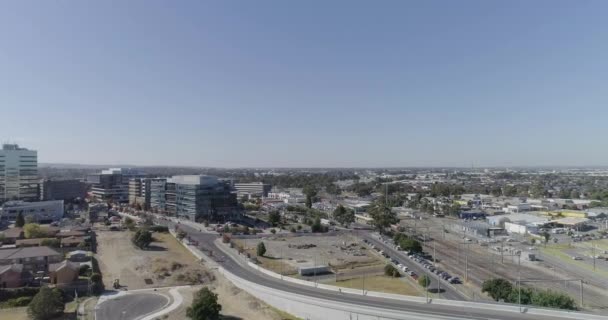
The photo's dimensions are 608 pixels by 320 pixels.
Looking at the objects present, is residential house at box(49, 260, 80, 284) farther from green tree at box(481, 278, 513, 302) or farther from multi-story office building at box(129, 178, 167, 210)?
multi-story office building at box(129, 178, 167, 210)

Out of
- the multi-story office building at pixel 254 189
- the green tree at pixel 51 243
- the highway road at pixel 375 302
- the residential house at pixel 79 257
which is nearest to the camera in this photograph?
the highway road at pixel 375 302

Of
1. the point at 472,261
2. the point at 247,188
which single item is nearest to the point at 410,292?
the point at 472,261

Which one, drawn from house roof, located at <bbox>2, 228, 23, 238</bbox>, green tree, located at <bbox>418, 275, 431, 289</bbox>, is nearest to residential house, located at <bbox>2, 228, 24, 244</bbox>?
house roof, located at <bbox>2, 228, 23, 238</bbox>

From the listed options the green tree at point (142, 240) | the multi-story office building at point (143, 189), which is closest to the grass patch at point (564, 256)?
the green tree at point (142, 240)

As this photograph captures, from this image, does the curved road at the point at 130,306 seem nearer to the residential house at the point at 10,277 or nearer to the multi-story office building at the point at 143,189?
the residential house at the point at 10,277

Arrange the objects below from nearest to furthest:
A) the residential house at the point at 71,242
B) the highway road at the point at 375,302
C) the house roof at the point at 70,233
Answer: the highway road at the point at 375,302 < the residential house at the point at 71,242 < the house roof at the point at 70,233

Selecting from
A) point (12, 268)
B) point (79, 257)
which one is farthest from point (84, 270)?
point (12, 268)
